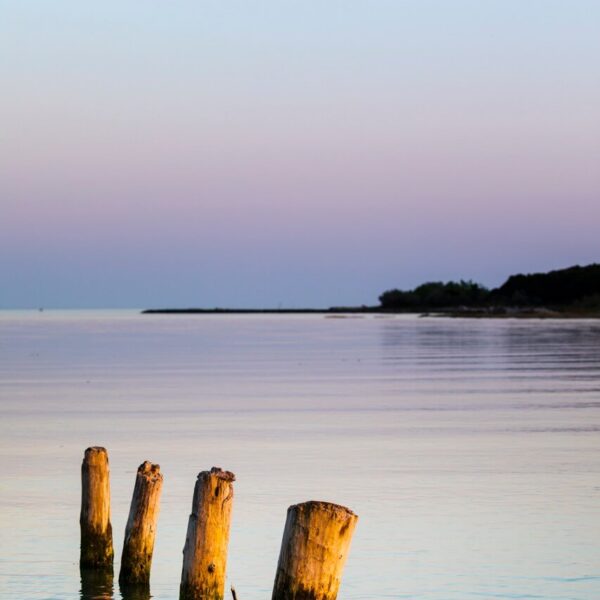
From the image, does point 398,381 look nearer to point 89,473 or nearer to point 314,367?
point 314,367

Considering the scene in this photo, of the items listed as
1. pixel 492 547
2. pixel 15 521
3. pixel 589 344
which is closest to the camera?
pixel 492 547

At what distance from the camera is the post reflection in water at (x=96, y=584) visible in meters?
13.6

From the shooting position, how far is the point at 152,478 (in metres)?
13.1

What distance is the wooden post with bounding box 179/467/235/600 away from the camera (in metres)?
11.4

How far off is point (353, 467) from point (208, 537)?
11.1m

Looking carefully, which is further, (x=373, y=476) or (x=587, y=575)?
(x=373, y=476)

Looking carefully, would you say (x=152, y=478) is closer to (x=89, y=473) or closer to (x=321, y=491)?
(x=89, y=473)

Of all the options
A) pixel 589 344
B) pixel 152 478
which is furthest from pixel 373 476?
pixel 589 344

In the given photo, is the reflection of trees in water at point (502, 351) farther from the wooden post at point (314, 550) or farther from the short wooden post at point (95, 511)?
the wooden post at point (314, 550)

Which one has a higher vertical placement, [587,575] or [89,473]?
[89,473]

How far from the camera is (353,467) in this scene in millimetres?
22484

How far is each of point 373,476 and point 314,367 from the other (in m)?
33.9

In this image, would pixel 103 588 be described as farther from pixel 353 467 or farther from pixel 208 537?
pixel 353 467

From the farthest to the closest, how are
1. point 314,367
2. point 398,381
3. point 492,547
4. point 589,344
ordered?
point 589,344 < point 314,367 < point 398,381 < point 492,547
